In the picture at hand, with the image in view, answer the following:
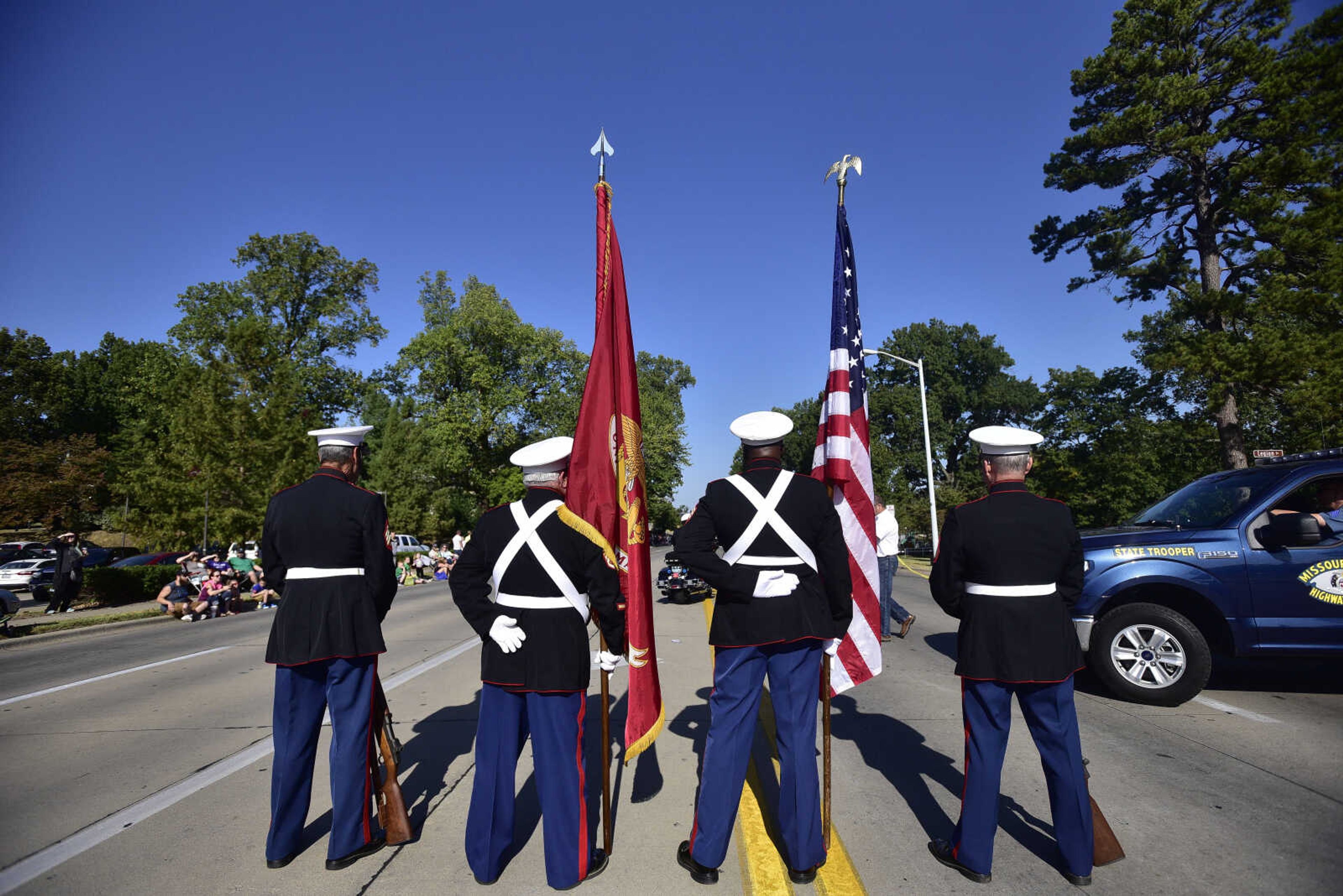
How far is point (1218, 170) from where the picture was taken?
1902cm

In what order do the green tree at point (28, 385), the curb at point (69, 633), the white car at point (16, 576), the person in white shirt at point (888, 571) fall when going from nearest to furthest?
the person in white shirt at point (888, 571)
the curb at point (69, 633)
the white car at point (16, 576)
the green tree at point (28, 385)

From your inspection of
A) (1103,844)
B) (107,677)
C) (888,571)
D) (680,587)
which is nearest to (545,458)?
(1103,844)

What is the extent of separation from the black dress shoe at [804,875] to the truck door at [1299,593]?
510 cm

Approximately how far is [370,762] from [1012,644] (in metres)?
3.29

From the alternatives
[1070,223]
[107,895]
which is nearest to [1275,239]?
[1070,223]

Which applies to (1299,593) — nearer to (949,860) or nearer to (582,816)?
(949,860)

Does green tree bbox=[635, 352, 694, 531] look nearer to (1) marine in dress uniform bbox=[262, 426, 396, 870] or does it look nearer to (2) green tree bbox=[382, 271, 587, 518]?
(2) green tree bbox=[382, 271, 587, 518]

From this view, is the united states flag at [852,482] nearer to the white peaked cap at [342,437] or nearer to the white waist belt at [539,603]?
the white waist belt at [539,603]

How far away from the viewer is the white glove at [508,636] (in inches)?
130

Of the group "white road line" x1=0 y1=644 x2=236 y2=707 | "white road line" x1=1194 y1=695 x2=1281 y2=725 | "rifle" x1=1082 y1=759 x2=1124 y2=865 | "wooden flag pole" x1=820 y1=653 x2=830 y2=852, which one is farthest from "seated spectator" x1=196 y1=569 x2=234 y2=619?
"white road line" x1=1194 y1=695 x2=1281 y2=725

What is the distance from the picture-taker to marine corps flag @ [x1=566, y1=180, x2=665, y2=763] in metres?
3.84

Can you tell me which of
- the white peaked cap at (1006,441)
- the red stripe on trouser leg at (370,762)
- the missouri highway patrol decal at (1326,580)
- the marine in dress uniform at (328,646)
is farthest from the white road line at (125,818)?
the missouri highway patrol decal at (1326,580)

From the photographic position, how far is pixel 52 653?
11.2 m

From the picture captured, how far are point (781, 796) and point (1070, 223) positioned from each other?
23.5 m
